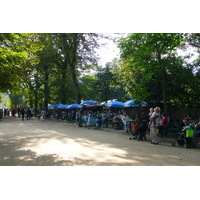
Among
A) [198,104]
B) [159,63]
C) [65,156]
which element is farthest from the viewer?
[198,104]

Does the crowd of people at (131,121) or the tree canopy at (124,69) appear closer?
the tree canopy at (124,69)

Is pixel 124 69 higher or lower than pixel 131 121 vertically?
higher

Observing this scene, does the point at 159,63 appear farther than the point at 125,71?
No

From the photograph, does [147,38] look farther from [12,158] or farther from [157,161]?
[12,158]

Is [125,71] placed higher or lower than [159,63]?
higher

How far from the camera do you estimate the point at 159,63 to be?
1148 centimetres

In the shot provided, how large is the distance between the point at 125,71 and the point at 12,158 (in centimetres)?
2168

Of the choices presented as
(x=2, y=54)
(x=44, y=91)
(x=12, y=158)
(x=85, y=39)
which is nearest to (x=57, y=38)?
(x=85, y=39)

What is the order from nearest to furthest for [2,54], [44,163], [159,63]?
[44,163] → [2,54] → [159,63]

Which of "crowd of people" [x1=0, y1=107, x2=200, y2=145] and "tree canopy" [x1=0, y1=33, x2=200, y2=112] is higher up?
"tree canopy" [x1=0, y1=33, x2=200, y2=112]

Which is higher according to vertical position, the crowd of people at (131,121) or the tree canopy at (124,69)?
the tree canopy at (124,69)

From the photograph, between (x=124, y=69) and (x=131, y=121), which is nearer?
(x=131, y=121)

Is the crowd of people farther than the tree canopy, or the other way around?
the crowd of people

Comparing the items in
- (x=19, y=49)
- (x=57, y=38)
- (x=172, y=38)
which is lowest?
(x=19, y=49)
